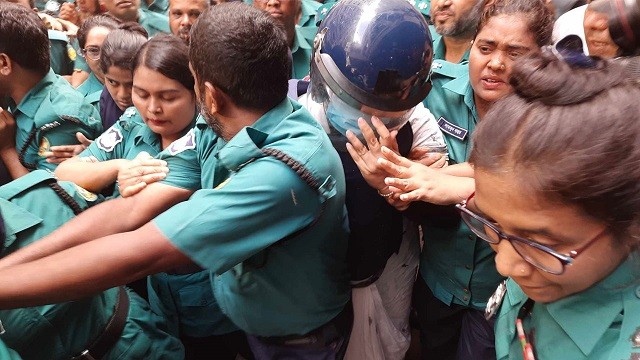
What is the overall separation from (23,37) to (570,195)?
2.21 m

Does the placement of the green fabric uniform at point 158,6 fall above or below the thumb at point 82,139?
below

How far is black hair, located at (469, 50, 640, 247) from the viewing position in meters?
0.76

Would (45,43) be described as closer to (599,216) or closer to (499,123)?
(499,123)

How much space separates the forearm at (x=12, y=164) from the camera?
2188 mm

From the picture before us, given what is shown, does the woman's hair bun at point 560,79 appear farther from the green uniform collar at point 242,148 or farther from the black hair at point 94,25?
the black hair at point 94,25

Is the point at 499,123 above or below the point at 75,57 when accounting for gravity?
above

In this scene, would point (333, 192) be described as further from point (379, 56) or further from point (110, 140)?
point (110, 140)

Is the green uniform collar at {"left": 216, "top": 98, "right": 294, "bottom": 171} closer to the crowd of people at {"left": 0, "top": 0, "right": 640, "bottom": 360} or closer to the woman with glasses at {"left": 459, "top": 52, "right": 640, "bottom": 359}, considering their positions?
the crowd of people at {"left": 0, "top": 0, "right": 640, "bottom": 360}

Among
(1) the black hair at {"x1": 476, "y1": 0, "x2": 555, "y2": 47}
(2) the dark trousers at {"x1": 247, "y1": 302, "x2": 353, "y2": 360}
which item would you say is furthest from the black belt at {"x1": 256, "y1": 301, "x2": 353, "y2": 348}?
(1) the black hair at {"x1": 476, "y1": 0, "x2": 555, "y2": 47}

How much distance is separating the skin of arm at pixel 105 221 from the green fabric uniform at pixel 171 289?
52 centimetres

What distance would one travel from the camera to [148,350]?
1.62m

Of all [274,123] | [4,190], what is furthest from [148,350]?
[274,123]

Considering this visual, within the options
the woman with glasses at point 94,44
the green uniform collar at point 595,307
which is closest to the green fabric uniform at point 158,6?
the woman with glasses at point 94,44

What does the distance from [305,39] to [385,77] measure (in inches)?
88.3
